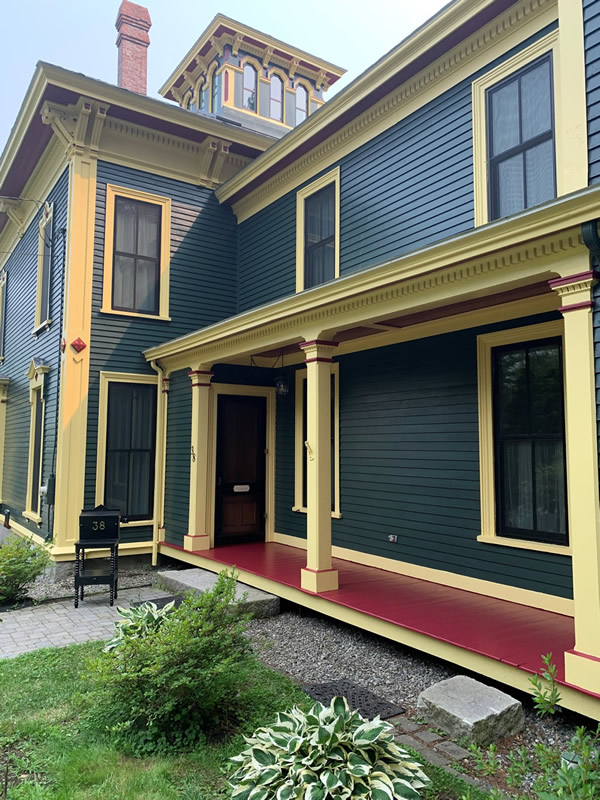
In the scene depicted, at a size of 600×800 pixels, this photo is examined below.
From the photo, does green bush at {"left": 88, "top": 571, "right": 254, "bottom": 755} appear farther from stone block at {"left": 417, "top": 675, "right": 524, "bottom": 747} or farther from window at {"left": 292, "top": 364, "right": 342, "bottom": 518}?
window at {"left": 292, "top": 364, "right": 342, "bottom": 518}

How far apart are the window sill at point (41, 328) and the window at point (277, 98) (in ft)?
23.7

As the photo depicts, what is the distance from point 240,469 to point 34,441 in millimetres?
4650

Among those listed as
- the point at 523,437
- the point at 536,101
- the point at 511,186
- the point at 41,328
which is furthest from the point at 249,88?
the point at 523,437

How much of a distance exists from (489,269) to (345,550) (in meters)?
4.54

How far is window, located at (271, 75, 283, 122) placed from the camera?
1383cm

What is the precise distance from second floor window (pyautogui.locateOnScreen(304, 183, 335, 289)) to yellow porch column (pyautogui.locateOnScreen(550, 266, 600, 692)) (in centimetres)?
482

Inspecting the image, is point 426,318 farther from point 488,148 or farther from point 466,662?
point 466,662

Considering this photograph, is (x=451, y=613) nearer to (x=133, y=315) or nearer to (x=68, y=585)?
(x=68, y=585)

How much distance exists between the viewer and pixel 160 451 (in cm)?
973

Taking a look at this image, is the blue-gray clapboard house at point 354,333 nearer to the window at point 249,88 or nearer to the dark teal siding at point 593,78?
→ the dark teal siding at point 593,78

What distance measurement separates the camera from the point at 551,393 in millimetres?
5418

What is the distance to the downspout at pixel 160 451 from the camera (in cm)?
952

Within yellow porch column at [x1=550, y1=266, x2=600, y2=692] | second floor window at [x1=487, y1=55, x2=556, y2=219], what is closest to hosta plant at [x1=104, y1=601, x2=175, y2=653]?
yellow porch column at [x1=550, y1=266, x2=600, y2=692]

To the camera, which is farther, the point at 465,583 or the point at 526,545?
the point at 465,583
